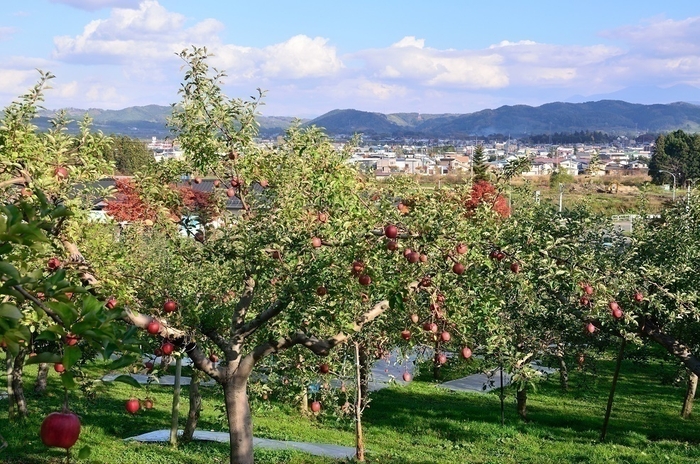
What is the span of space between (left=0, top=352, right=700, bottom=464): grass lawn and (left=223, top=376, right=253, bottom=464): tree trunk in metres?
2.52

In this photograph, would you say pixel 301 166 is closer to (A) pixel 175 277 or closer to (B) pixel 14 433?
(A) pixel 175 277

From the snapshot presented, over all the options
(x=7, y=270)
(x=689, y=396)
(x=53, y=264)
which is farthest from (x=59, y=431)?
(x=689, y=396)

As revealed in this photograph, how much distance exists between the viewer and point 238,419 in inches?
328

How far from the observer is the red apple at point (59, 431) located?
2.78m

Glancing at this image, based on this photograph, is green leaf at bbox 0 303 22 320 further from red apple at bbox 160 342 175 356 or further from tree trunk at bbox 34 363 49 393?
tree trunk at bbox 34 363 49 393

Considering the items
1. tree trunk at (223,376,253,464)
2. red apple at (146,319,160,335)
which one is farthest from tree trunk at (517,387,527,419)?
red apple at (146,319,160,335)

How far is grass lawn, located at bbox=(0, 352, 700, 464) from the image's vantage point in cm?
1208

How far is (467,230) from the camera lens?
24.0ft

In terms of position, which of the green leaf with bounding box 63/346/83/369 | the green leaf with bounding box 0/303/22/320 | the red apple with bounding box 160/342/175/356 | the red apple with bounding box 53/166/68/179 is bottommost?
the red apple with bounding box 160/342/175/356

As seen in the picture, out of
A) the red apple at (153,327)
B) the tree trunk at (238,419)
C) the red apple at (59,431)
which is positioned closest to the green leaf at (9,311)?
the red apple at (59,431)

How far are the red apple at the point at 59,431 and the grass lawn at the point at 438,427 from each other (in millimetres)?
8345

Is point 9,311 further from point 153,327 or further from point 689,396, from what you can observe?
point 689,396

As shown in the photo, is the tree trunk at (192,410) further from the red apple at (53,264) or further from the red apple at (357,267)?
the red apple at (357,267)

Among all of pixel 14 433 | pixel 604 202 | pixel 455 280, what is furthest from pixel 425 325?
pixel 604 202
